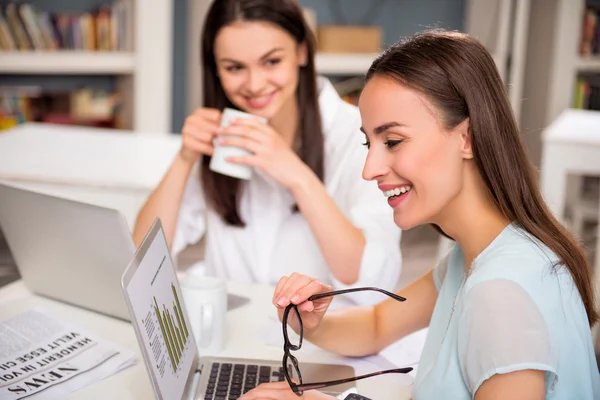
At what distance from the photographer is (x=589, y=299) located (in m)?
1.10

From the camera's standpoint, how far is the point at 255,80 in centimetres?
Answer: 176

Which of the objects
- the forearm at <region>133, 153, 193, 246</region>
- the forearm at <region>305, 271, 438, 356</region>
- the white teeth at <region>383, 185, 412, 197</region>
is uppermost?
the white teeth at <region>383, 185, 412, 197</region>

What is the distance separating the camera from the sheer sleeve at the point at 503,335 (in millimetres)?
947

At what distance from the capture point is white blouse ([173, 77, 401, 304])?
6.08 ft

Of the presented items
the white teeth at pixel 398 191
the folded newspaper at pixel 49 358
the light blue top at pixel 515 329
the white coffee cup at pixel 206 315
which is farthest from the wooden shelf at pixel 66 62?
the light blue top at pixel 515 329

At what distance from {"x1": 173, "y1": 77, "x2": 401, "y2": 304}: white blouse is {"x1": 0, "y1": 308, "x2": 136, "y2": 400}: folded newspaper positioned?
576 mm

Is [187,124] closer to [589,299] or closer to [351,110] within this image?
[351,110]

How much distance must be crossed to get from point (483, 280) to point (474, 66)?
0.30 metres

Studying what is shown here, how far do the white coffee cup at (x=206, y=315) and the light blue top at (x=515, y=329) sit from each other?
1.21ft

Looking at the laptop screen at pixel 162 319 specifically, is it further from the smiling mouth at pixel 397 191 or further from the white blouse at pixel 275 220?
the white blouse at pixel 275 220

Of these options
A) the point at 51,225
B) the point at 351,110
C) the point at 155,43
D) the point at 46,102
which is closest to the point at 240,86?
the point at 351,110

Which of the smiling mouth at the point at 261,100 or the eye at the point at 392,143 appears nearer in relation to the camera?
the eye at the point at 392,143

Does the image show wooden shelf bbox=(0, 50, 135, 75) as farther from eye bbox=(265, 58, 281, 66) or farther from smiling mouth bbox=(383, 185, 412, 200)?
smiling mouth bbox=(383, 185, 412, 200)

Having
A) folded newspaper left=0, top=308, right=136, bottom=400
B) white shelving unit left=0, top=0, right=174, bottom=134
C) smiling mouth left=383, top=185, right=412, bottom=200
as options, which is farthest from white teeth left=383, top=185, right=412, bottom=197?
white shelving unit left=0, top=0, right=174, bottom=134
